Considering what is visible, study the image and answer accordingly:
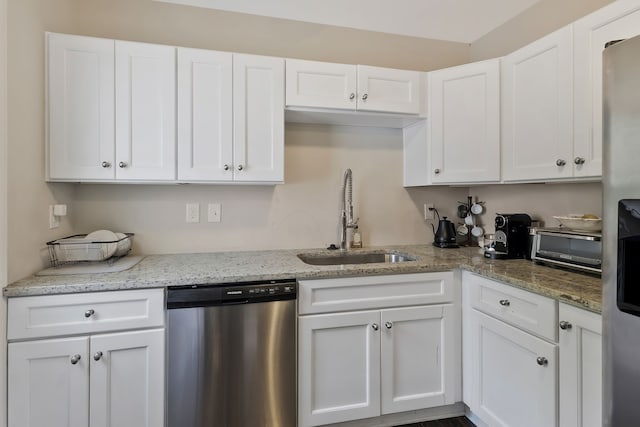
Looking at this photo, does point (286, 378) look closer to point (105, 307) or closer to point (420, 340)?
point (420, 340)

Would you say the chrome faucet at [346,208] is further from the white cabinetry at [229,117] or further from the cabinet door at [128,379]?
the cabinet door at [128,379]

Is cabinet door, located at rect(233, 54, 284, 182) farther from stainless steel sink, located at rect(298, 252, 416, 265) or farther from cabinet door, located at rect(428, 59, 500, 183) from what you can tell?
cabinet door, located at rect(428, 59, 500, 183)

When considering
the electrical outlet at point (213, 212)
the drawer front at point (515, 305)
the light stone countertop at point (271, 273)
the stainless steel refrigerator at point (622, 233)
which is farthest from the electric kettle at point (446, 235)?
the electrical outlet at point (213, 212)

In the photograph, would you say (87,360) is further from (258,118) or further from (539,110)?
(539,110)

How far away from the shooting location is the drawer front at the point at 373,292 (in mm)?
1684

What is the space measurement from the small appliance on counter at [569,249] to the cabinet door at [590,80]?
0.99 feet

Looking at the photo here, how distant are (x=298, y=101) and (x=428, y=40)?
136 cm

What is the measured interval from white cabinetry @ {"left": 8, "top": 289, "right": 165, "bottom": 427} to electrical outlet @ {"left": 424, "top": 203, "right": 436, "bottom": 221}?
197 cm

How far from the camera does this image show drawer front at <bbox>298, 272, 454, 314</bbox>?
1684mm

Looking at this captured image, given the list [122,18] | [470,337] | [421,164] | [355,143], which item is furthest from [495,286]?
[122,18]

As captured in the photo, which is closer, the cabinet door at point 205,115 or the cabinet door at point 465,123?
the cabinet door at point 205,115

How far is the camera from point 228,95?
1.88m

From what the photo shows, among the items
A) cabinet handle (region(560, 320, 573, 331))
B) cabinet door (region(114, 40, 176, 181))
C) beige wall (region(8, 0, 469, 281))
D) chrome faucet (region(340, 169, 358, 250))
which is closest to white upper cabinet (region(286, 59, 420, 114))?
beige wall (region(8, 0, 469, 281))

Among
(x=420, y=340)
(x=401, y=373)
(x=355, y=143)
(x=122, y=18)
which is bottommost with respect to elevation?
(x=401, y=373)
